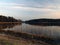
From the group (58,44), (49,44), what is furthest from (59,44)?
(49,44)

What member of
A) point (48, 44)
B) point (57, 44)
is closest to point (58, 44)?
point (57, 44)

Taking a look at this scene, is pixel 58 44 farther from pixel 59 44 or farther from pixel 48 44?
pixel 48 44

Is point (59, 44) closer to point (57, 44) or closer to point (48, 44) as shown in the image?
point (57, 44)

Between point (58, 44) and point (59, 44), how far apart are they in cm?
18

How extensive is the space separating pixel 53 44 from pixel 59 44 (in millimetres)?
1032

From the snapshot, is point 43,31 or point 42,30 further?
point 42,30

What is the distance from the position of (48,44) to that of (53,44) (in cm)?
94

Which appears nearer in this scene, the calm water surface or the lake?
the lake

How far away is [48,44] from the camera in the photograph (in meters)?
25.4

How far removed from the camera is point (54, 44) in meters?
25.9

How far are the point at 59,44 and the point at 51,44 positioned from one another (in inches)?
54.8

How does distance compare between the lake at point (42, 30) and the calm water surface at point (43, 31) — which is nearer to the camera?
the lake at point (42, 30)

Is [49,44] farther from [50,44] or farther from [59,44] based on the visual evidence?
[59,44]

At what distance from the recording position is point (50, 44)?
25.5 meters
